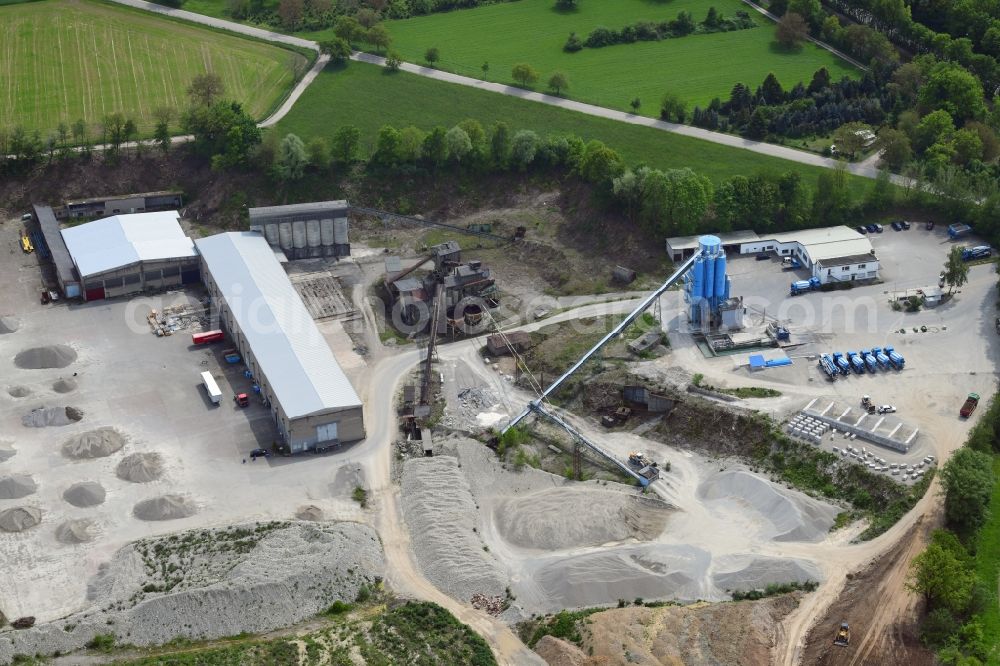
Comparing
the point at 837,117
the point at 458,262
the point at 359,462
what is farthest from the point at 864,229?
the point at 359,462

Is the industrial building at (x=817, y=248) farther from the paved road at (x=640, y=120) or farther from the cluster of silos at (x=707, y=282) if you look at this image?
the paved road at (x=640, y=120)

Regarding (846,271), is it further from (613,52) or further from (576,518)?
(613,52)

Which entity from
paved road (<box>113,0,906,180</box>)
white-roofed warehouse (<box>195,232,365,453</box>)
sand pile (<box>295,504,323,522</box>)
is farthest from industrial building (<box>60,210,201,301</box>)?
sand pile (<box>295,504,323,522</box>)

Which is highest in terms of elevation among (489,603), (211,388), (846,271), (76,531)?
(846,271)

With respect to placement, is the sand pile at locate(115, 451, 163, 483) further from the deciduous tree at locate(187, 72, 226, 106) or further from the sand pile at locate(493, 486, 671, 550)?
the deciduous tree at locate(187, 72, 226, 106)

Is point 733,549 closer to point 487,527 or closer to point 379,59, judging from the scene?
point 487,527

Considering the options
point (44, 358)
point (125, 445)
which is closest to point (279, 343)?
point (125, 445)
